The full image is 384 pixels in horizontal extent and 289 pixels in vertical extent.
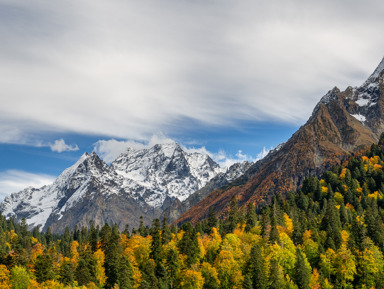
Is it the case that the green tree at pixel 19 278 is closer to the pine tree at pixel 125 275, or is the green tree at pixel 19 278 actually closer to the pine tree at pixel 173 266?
the pine tree at pixel 125 275

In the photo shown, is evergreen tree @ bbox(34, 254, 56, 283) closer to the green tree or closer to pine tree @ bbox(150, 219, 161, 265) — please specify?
the green tree

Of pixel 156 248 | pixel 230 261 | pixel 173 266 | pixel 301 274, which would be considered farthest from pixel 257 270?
pixel 156 248

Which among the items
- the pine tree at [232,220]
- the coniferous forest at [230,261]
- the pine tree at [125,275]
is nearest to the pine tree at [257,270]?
the coniferous forest at [230,261]

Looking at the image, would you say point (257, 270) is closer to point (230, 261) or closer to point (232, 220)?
point (230, 261)

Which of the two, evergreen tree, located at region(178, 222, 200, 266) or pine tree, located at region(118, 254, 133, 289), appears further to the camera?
evergreen tree, located at region(178, 222, 200, 266)

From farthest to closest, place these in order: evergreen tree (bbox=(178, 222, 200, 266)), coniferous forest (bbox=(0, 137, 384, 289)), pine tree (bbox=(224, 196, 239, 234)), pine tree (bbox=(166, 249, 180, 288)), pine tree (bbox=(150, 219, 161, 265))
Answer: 1. pine tree (bbox=(224, 196, 239, 234))
2. pine tree (bbox=(150, 219, 161, 265))
3. evergreen tree (bbox=(178, 222, 200, 266))
4. pine tree (bbox=(166, 249, 180, 288))
5. coniferous forest (bbox=(0, 137, 384, 289))

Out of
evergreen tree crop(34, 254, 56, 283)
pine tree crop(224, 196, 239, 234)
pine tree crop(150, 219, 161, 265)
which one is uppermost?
pine tree crop(224, 196, 239, 234)

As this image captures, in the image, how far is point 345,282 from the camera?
4326 inches

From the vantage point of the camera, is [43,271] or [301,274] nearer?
[43,271]

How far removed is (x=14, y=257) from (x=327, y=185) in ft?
481

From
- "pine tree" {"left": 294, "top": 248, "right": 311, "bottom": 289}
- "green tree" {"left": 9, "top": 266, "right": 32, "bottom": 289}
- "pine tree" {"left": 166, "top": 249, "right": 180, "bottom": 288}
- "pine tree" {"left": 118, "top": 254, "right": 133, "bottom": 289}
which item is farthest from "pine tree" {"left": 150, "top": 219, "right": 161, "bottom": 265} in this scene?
"pine tree" {"left": 294, "top": 248, "right": 311, "bottom": 289}

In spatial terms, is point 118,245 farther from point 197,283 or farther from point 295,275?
point 295,275

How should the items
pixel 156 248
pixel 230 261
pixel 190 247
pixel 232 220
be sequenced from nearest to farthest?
pixel 230 261
pixel 190 247
pixel 156 248
pixel 232 220

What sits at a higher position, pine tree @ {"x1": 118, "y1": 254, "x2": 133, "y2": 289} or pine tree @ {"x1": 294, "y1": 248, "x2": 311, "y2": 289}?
pine tree @ {"x1": 294, "y1": 248, "x2": 311, "y2": 289}
